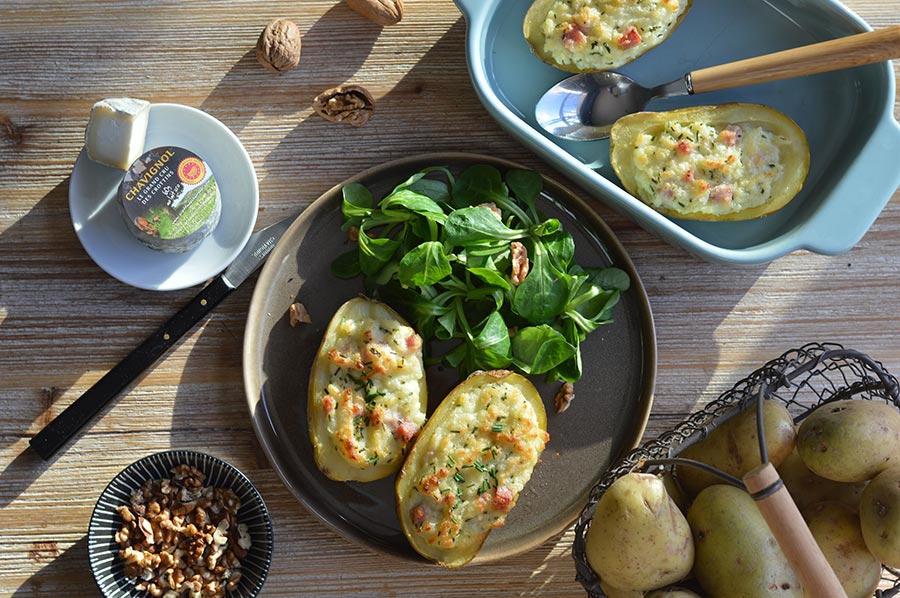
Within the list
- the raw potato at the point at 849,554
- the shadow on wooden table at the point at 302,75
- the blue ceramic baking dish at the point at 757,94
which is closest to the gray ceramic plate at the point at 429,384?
the blue ceramic baking dish at the point at 757,94

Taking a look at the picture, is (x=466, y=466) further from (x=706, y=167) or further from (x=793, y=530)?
(x=706, y=167)

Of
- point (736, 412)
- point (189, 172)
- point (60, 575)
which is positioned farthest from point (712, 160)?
point (60, 575)

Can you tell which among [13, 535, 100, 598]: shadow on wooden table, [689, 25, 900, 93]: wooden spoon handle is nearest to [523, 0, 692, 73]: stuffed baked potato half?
[689, 25, 900, 93]: wooden spoon handle

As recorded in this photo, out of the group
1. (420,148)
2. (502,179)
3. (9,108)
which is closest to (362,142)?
(420,148)

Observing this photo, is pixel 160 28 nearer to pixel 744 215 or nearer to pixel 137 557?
pixel 137 557

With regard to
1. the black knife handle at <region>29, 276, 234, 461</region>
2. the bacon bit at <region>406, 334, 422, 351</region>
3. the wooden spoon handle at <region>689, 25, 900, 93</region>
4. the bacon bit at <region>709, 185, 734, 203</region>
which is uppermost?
the wooden spoon handle at <region>689, 25, 900, 93</region>

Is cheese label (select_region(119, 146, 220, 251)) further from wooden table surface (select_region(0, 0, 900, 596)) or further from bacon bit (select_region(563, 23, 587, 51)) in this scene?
bacon bit (select_region(563, 23, 587, 51))

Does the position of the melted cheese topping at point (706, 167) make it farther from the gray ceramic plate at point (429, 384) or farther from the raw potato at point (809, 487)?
the raw potato at point (809, 487)
